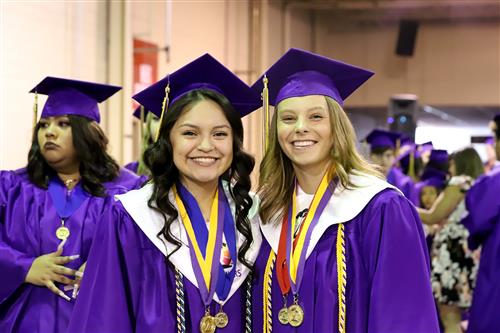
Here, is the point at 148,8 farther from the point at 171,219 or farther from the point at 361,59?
the point at 361,59

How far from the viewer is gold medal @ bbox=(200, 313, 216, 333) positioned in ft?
8.25

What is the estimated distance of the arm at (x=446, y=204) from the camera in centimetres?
620

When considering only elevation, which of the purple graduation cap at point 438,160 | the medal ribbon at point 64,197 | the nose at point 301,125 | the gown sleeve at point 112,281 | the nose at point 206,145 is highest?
the nose at point 301,125

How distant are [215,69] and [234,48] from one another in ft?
20.2

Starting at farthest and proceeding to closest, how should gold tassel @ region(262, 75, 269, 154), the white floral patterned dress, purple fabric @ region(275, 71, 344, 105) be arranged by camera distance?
the white floral patterned dress → gold tassel @ region(262, 75, 269, 154) → purple fabric @ region(275, 71, 344, 105)

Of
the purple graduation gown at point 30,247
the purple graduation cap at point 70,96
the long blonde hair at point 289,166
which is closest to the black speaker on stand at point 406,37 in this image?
the purple graduation cap at point 70,96

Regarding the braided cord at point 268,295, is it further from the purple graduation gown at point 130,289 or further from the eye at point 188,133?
the eye at point 188,133

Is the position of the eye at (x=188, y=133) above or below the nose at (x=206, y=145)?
above

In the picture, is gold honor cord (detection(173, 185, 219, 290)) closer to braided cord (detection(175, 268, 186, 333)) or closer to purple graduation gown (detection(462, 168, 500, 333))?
braided cord (detection(175, 268, 186, 333))

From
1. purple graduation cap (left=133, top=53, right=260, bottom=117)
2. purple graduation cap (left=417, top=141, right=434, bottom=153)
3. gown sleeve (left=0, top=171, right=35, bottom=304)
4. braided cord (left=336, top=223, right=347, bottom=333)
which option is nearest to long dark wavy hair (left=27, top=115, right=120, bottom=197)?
gown sleeve (left=0, top=171, right=35, bottom=304)

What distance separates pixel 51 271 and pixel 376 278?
60.6 inches

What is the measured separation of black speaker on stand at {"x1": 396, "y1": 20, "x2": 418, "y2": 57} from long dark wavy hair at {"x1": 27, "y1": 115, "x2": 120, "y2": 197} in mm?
8890

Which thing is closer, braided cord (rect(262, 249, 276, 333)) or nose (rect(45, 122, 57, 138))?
braided cord (rect(262, 249, 276, 333))

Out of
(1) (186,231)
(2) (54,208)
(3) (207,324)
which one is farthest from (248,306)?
(2) (54,208)
